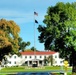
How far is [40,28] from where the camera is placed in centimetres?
6191

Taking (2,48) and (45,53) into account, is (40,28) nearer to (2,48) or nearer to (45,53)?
(2,48)

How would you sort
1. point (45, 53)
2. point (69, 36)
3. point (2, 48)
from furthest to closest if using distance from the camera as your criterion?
1. point (45, 53)
2. point (2, 48)
3. point (69, 36)

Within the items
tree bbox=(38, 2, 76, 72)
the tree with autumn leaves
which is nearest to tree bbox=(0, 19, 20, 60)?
the tree with autumn leaves

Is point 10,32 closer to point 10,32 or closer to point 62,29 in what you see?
point 10,32

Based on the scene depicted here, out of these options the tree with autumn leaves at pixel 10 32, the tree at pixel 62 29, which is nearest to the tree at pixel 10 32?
the tree with autumn leaves at pixel 10 32

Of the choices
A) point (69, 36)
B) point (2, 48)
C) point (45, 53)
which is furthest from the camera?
point (45, 53)

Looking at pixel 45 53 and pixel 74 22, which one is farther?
pixel 45 53

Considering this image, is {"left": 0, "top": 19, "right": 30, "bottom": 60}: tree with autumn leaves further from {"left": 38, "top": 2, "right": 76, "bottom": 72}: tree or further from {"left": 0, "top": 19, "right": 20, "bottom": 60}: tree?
{"left": 38, "top": 2, "right": 76, "bottom": 72}: tree

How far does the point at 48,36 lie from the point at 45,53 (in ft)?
388

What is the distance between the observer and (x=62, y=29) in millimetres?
59125

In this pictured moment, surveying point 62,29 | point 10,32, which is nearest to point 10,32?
point 10,32

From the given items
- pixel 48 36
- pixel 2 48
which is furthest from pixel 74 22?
pixel 2 48

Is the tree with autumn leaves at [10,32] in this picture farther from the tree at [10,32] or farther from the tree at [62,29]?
the tree at [62,29]

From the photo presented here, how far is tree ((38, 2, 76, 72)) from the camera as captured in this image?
5869 centimetres
